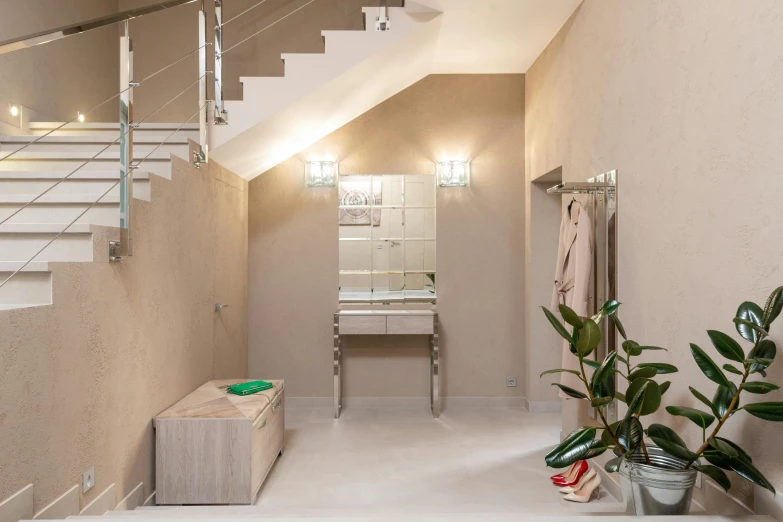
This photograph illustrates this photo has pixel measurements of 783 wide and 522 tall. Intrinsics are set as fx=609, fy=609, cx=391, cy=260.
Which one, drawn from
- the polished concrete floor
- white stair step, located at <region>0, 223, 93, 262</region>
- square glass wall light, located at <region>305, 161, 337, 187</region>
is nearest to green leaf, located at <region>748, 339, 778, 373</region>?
the polished concrete floor

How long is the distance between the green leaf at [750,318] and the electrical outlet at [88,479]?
2.44 metres

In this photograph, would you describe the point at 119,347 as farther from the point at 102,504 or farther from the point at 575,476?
the point at 575,476

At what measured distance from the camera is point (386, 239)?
557 cm

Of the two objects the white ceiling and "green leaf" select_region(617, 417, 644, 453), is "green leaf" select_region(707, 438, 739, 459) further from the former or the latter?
the white ceiling

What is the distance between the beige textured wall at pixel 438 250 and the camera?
549 cm

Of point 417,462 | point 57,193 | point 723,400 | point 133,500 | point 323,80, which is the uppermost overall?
point 323,80

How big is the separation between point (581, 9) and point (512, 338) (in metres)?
2.87

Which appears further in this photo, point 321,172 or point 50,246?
point 321,172

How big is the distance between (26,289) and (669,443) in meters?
2.27

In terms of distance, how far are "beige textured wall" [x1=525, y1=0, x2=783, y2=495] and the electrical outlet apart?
243cm

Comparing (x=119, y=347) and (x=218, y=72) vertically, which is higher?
(x=218, y=72)

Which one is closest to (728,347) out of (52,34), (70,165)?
(52,34)

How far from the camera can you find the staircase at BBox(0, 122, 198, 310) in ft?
7.48

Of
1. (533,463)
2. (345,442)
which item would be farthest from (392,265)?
(533,463)
